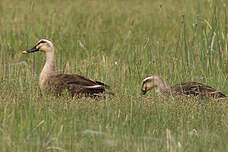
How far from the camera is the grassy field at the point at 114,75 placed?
6062 mm

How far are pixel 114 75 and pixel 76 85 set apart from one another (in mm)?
909

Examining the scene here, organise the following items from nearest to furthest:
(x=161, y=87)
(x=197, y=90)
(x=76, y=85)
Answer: (x=197, y=90) < (x=76, y=85) < (x=161, y=87)

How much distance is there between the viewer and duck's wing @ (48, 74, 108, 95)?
8.43m

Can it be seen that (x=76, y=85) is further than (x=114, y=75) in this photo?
No

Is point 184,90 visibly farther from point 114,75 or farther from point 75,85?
point 75,85

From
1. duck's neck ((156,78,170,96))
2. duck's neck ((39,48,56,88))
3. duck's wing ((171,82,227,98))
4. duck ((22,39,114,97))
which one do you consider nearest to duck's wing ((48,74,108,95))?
duck ((22,39,114,97))

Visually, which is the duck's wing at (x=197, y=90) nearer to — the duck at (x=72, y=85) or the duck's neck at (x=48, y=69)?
the duck at (x=72, y=85)

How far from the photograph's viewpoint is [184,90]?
8242mm

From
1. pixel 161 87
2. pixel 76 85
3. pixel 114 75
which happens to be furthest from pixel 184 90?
pixel 76 85

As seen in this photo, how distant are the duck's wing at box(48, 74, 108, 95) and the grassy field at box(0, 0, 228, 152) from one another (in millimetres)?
308

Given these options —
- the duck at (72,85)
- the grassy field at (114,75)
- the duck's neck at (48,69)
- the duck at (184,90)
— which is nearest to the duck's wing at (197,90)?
the duck at (184,90)

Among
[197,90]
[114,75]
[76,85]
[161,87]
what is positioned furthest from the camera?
[114,75]

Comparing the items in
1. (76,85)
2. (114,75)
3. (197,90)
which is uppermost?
(114,75)

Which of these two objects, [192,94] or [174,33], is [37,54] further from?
[174,33]
